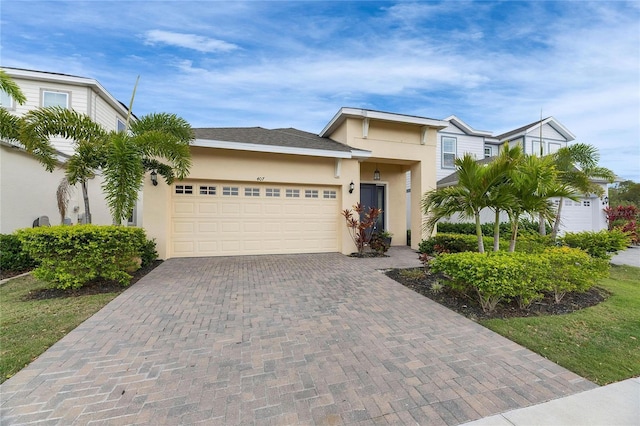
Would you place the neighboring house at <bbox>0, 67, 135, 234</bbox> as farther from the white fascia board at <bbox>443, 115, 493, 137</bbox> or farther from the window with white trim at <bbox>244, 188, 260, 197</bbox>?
the white fascia board at <bbox>443, 115, 493, 137</bbox>

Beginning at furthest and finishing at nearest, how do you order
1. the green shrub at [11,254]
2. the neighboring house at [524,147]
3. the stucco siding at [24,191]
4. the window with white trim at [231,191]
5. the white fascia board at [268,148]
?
the neighboring house at [524,147]
the window with white trim at [231,191]
the white fascia board at [268,148]
the stucco siding at [24,191]
the green shrub at [11,254]

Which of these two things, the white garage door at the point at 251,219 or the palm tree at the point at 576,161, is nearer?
the white garage door at the point at 251,219

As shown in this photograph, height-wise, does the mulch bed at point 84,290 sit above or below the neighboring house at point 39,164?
below

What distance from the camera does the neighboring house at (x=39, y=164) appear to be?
7.64 meters

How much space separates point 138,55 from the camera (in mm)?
8977

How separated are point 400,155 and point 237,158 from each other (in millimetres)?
6079

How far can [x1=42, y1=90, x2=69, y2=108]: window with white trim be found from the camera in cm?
1155

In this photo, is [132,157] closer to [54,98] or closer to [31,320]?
[31,320]

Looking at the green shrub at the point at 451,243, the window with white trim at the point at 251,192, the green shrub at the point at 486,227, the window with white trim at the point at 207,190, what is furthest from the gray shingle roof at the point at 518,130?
the window with white trim at the point at 207,190

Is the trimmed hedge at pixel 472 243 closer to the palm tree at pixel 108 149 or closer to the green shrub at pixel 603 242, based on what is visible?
the green shrub at pixel 603 242

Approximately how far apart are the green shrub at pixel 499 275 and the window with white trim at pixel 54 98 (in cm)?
1601

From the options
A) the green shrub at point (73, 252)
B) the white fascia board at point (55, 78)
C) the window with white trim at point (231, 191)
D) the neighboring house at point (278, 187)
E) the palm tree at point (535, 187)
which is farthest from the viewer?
the white fascia board at point (55, 78)

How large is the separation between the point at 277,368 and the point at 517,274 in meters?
3.72

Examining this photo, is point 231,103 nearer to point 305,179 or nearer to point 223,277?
point 305,179
